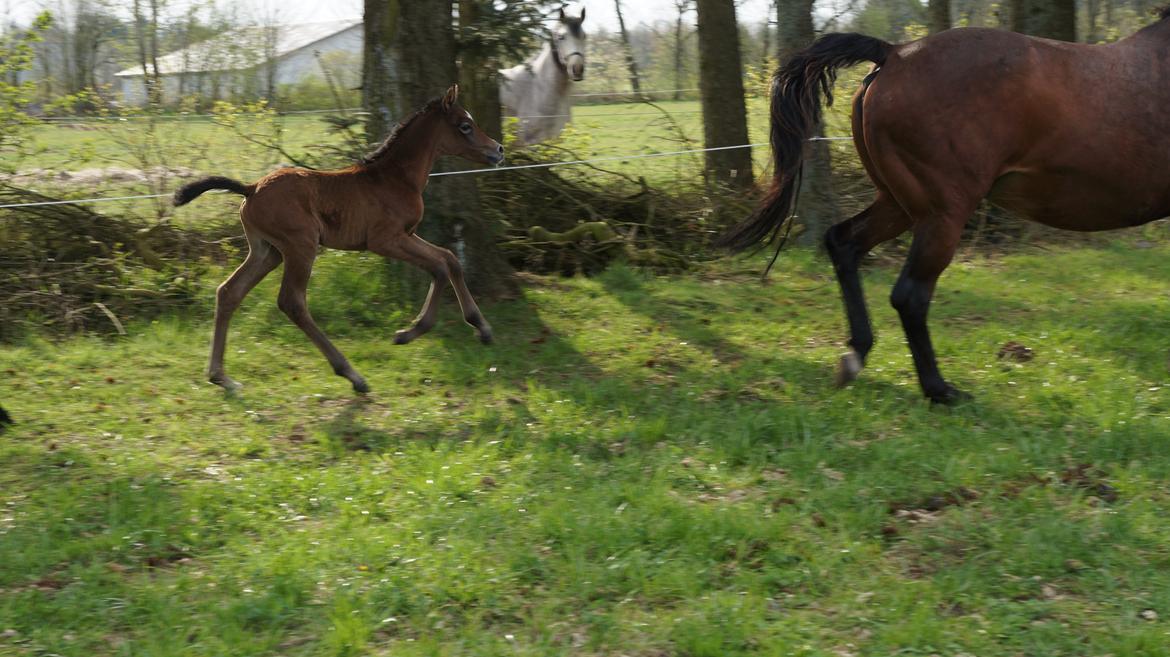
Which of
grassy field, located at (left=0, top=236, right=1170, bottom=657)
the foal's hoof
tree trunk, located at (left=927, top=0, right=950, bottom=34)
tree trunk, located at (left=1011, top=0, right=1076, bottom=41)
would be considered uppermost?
tree trunk, located at (left=927, top=0, right=950, bottom=34)

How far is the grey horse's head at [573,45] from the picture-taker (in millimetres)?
14836

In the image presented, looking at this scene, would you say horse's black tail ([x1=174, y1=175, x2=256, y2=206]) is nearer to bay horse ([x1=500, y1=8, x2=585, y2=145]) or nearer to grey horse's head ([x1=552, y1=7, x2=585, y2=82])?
bay horse ([x1=500, y1=8, x2=585, y2=145])

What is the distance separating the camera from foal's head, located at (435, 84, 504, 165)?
7320 mm

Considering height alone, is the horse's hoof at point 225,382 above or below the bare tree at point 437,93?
below

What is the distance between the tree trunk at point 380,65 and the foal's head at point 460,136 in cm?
105

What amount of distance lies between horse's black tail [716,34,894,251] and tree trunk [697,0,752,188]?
481 centimetres

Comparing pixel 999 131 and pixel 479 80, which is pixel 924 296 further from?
pixel 479 80

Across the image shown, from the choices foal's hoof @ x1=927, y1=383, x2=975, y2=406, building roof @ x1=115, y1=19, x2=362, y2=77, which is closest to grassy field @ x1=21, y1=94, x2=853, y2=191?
foal's hoof @ x1=927, y1=383, x2=975, y2=406

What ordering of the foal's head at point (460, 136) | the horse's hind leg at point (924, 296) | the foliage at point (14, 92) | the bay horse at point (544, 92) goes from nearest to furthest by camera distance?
the horse's hind leg at point (924, 296) → the foal's head at point (460, 136) → the foliage at point (14, 92) → the bay horse at point (544, 92)

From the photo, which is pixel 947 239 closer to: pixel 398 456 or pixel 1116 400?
pixel 1116 400

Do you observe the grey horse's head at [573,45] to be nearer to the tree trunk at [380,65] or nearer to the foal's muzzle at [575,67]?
the foal's muzzle at [575,67]

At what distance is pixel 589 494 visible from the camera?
4.96 m

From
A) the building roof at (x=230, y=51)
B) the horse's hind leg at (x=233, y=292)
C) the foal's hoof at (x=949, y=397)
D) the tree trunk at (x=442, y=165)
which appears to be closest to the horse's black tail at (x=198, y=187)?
the horse's hind leg at (x=233, y=292)

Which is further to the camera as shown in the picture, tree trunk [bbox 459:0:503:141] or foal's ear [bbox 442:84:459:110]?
tree trunk [bbox 459:0:503:141]
